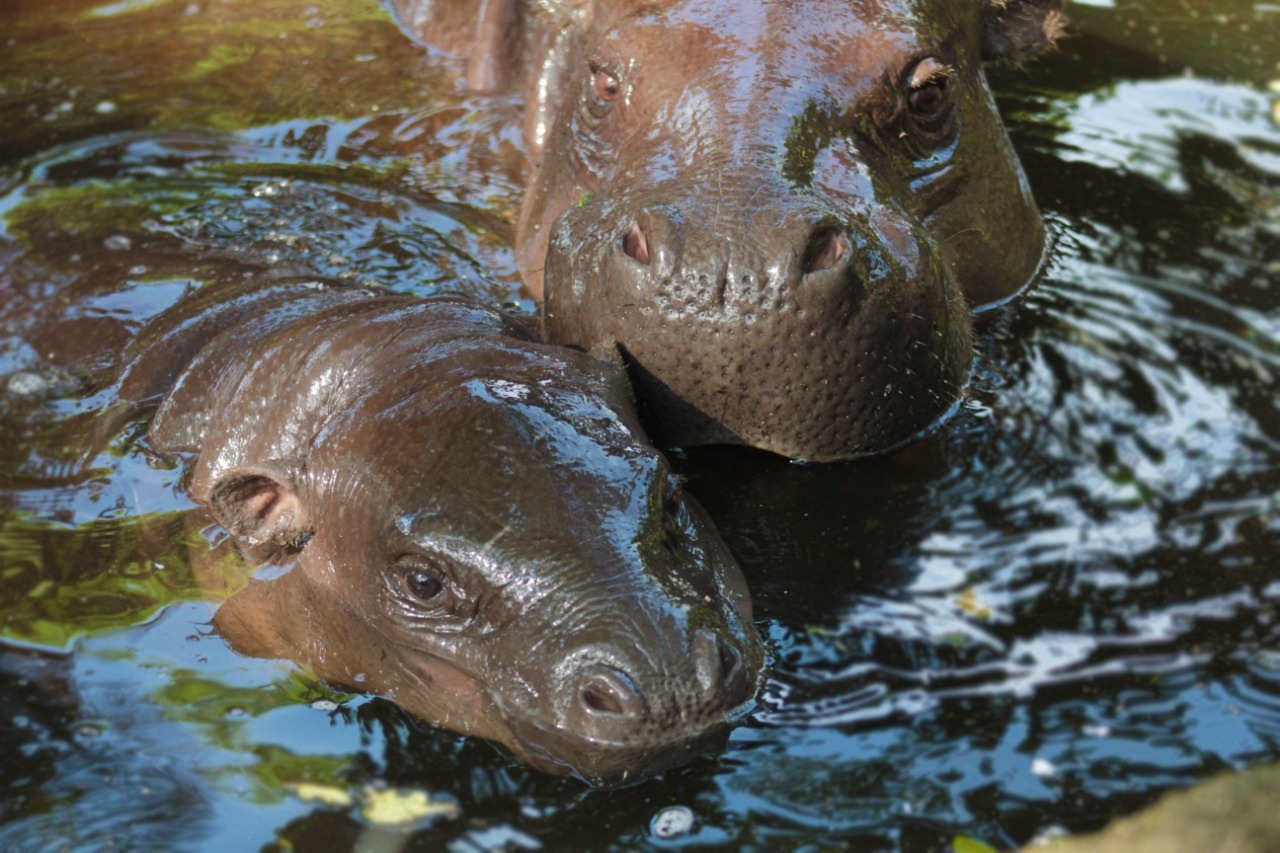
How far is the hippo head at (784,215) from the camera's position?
4.74 metres

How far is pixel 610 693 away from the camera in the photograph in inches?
153

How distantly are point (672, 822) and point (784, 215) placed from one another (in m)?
1.82

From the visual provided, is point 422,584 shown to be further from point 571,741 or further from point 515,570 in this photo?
point 571,741

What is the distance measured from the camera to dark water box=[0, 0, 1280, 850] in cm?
420

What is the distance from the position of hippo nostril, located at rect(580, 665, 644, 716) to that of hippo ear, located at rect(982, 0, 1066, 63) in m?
4.07

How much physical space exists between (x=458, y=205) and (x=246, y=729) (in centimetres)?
359

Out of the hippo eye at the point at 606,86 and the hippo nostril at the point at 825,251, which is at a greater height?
the hippo eye at the point at 606,86

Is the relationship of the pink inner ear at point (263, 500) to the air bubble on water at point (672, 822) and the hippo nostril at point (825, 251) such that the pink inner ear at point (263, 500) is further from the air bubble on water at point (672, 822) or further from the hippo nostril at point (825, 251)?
the hippo nostril at point (825, 251)

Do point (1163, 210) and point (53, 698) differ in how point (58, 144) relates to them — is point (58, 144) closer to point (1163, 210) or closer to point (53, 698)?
point (53, 698)

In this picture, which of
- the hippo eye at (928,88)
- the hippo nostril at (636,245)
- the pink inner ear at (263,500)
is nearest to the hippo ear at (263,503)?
the pink inner ear at (263,500)

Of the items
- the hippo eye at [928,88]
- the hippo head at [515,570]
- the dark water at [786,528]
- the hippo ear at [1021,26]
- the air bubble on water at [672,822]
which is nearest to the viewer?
the hippo head at [515,570]

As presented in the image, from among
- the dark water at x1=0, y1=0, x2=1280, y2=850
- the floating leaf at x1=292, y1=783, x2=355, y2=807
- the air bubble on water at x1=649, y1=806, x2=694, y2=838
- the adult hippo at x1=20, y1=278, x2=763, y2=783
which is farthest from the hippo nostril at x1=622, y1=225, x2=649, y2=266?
the floating leaf at x1=292, y1=783, x2=355, y2=807

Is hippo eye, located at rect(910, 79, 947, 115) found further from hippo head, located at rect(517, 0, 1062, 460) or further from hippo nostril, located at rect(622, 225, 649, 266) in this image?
hippo nostril, located at rect(622, 225, 649, 266)

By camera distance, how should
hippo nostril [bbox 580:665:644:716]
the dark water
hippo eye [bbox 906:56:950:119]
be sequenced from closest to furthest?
hippo nostril [bbox 580:665:644:716] → the dark water → hippo eye [bbox 906:56:950:119]
